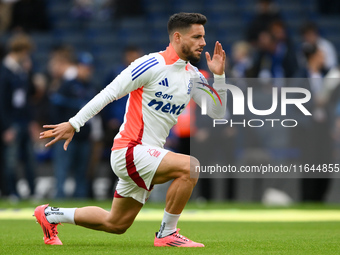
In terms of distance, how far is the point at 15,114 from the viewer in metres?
12.6

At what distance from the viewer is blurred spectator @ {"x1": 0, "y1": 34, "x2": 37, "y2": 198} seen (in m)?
12.5

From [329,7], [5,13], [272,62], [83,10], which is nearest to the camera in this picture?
[272,62]

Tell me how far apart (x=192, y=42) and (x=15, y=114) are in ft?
23.0

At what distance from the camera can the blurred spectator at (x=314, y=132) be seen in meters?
12.4

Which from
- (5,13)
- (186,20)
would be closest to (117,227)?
(186,20)

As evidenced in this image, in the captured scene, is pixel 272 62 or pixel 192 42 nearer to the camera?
pixel 192 42

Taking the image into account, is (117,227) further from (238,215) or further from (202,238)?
(238,215)

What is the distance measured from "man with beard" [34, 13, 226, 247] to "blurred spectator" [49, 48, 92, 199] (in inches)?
234

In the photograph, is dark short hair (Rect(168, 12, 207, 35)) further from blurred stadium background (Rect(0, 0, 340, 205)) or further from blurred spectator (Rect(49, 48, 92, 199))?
blurred stadium background (Rect(0, 0, 340, 205))

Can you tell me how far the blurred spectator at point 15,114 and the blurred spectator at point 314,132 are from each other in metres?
4.92

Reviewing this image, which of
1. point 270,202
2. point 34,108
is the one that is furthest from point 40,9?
point 270,202

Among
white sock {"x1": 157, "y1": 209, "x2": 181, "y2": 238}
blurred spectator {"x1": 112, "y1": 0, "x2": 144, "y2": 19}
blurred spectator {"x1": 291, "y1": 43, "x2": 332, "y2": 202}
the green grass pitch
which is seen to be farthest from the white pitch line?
blurred spectator {"x1": 112, "y1": 0, "x2": 144, "y2": 19}

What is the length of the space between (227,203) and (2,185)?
455 centimetres

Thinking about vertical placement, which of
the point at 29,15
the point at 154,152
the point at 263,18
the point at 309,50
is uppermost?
the point at 29,15
